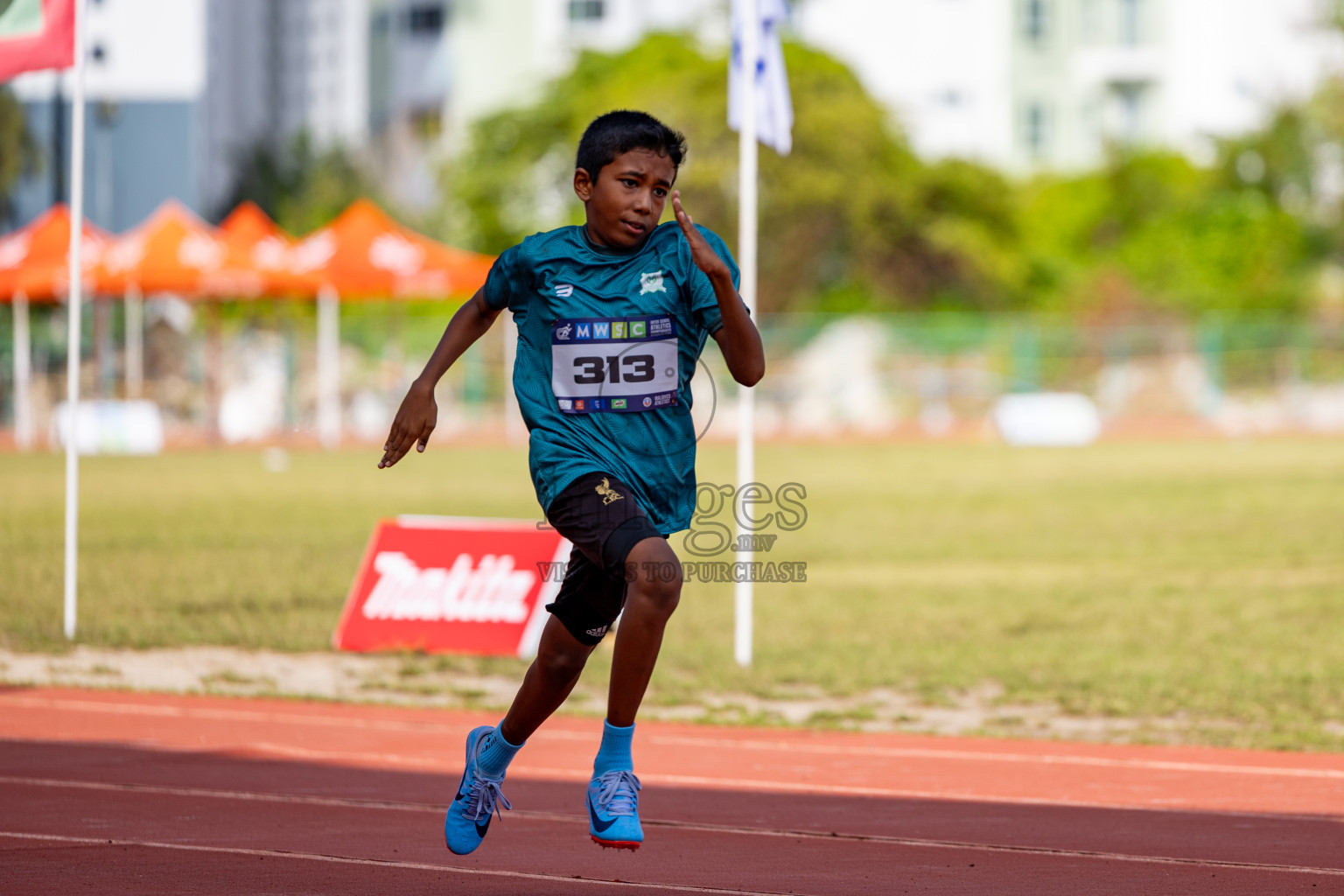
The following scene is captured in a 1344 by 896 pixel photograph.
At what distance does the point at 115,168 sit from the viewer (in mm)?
61656

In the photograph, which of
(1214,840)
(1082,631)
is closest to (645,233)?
(1214,840)

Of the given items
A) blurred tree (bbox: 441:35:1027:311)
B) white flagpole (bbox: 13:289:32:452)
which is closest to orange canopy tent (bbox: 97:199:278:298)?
white flagpole (bbox: 13:289:32:452)

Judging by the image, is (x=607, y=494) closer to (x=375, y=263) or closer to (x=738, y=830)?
(x=738, y=830)

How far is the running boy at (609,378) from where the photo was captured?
15.4 feet

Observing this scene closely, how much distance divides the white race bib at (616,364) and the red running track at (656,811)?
1419mm

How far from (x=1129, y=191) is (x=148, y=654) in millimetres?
55305

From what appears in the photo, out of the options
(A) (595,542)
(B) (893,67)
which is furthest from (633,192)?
(B) (893,67)

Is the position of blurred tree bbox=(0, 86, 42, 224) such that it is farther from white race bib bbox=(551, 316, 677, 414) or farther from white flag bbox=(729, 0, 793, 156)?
white race bib bbox=(551, 316, 677, 414)

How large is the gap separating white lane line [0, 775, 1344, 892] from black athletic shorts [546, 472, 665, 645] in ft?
4.58

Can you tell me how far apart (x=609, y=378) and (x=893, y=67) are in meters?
65.6

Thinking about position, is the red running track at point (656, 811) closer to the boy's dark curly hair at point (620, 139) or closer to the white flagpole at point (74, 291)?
the boy's dark curly hair at point (620, 139)

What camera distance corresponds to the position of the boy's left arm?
454cm

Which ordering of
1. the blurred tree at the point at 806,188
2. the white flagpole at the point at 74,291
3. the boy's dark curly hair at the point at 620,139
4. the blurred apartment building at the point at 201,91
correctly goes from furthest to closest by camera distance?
the blurred apartment building at the point at 201,91 < the blurred tree at the point at 806,188 < the white flagpole at the point at 74,291 < the boy's dark curly hair at the point at 620,139

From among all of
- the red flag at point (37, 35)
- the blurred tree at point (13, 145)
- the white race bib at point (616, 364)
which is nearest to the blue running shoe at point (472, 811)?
the white race bib at point (616, 364)
